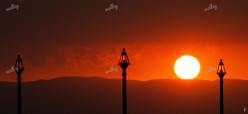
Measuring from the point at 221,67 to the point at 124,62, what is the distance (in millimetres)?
9340

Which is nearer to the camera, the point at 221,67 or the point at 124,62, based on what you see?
the point at 124,62

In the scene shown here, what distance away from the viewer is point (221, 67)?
2238 inches

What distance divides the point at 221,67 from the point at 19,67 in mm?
17202

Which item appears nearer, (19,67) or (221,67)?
(19,67)

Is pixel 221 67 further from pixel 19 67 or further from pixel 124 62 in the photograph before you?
pixel 19 67

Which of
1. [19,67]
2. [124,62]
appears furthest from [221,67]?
[19,67]

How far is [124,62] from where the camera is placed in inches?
2042

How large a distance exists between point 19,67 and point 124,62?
7.94m

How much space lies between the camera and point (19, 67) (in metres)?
48.9
